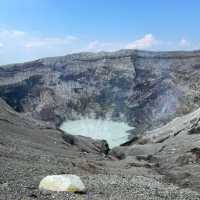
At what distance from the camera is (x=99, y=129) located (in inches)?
3605

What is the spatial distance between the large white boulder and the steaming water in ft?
193

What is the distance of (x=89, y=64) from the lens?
353ft

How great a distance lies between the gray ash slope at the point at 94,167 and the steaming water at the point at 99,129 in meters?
28.5

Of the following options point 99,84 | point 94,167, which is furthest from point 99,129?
point 94,167

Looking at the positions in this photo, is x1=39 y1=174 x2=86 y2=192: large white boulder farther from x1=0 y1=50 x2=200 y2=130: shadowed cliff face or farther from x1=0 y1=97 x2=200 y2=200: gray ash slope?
x1=0 y1=50 x2=200 y2=130: shadowed cliff face

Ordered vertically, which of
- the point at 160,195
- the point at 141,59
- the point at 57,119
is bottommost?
the point at 57,119

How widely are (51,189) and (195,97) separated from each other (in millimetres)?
65315

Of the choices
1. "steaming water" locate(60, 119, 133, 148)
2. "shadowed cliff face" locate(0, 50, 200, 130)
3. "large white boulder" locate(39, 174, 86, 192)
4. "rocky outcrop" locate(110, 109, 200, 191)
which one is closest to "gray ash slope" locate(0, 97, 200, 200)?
"rocky outcrop" locate(110, 109, 200, 191)

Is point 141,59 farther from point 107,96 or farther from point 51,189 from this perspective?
point 51,189

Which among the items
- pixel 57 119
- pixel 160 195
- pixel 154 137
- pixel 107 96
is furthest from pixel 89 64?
pixel 160 195

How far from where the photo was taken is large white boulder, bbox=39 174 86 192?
19.9 metres

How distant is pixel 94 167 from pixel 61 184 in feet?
41.5

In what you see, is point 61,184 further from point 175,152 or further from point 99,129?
point 99,129

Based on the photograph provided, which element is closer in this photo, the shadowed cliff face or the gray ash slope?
the gray ash slope
